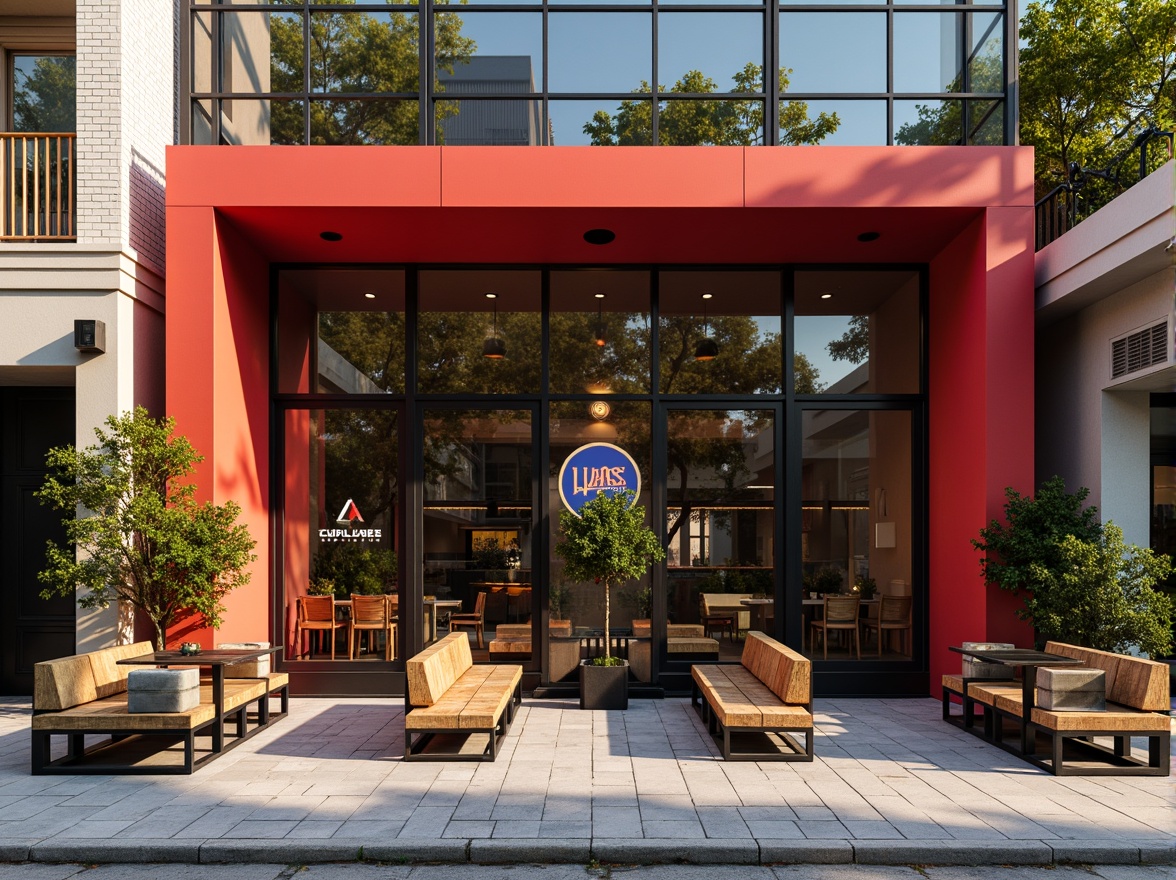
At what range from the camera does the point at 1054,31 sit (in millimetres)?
19141

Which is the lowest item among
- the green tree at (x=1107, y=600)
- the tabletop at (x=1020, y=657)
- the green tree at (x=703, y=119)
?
the tabletop at (x=1020, y=657)

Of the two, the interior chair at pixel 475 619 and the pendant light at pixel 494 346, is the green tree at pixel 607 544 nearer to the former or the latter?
the interior chair at pixel 475 619

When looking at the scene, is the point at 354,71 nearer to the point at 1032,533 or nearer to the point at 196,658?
the point at 196,658

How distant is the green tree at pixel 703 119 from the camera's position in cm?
1008

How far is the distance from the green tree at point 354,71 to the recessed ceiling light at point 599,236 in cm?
212

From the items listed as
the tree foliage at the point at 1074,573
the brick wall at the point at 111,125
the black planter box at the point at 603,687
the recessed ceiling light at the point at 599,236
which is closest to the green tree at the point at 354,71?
the brick wall at the point at 111,125

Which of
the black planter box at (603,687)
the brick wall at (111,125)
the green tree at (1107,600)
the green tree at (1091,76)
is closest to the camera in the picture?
the green tree at (1107,600)

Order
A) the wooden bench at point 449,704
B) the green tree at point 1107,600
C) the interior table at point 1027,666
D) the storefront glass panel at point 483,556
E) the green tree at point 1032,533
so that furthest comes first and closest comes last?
the storefront glass panel at point 483,556 → the green tree at point 1032,533 → the green tree at point 1107,600 → the interior table at point 1027,666 → the wooden bench at point 449,704

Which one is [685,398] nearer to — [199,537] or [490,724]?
[490,724]

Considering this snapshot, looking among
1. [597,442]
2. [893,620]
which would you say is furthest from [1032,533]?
[597,442]

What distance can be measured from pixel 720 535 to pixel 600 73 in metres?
5.65

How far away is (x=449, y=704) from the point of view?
7680mm

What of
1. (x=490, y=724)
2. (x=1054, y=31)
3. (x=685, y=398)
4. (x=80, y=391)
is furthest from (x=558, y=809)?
(x=1054, y=31)

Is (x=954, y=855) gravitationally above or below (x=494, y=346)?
below
